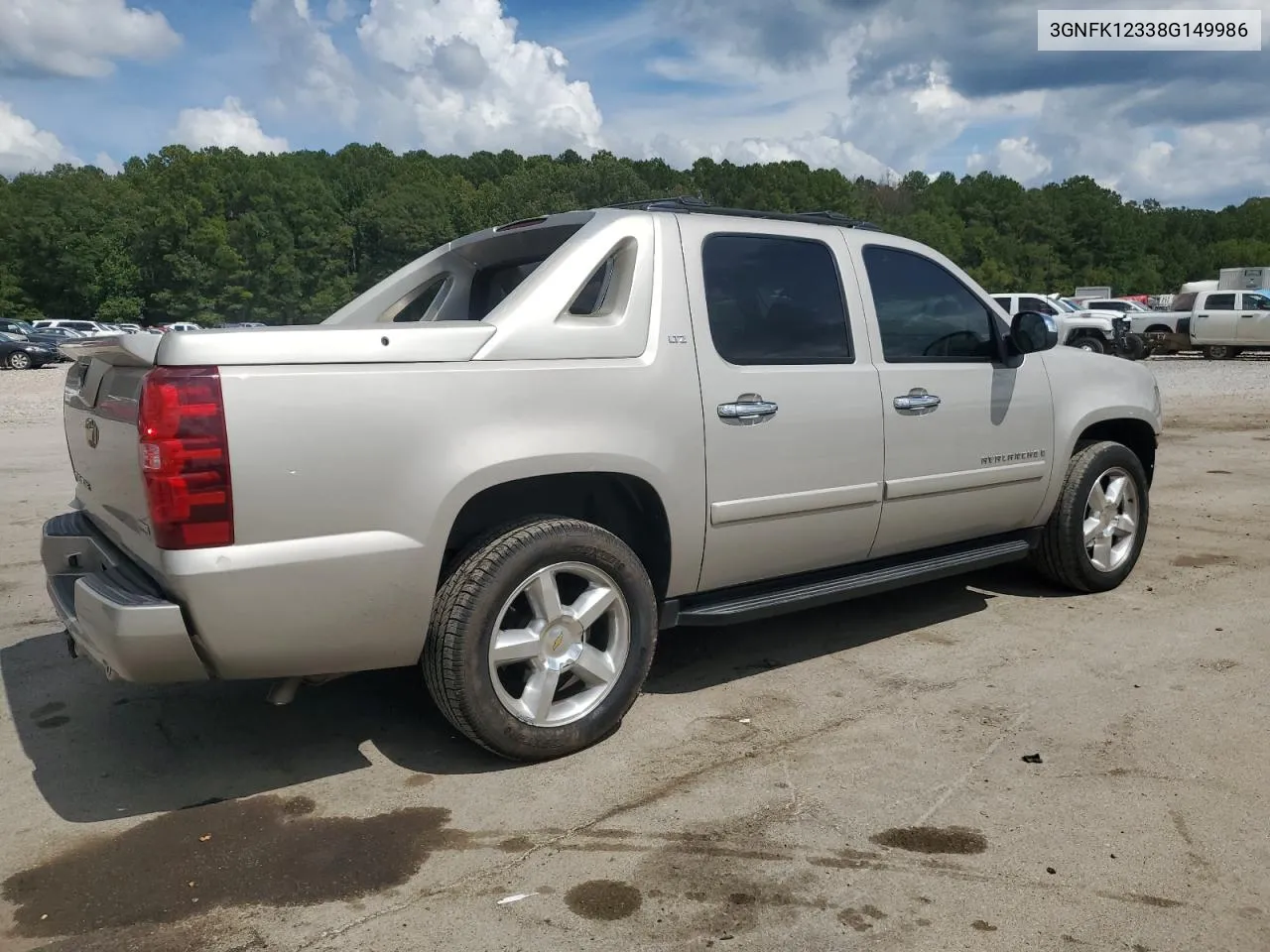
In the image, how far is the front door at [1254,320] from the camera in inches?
1070

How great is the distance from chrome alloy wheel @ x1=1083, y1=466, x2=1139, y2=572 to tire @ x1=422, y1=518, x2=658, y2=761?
2810 mm

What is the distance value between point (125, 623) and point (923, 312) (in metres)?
3.37

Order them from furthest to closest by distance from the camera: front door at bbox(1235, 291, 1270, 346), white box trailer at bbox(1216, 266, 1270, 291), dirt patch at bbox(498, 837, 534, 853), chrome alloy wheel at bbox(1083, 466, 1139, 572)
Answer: white box trailer at bbox(1216, 266, 1270, 291) → front door at bbox(1235, 291, 1270, 346) → chrome alloy wheel at bbox(1083, 466, 1139, 572) → dirt patch at bbox(498, 837, 534, 853)

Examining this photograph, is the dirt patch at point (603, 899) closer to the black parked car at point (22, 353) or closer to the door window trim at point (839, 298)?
the door window trim at point (839, 298)

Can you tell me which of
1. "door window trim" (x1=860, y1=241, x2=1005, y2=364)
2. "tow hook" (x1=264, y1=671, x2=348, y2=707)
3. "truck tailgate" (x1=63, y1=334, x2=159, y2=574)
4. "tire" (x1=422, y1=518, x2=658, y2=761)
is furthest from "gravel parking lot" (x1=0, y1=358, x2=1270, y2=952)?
"door window trim" (x1=860, y1=241, x2=1005, y2=364)

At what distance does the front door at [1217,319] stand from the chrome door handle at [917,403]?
90.0 ft

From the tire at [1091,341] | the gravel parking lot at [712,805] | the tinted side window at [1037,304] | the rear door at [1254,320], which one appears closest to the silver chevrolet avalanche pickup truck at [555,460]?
the gravel parking lot at [712,805]

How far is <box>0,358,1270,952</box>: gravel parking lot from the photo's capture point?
2572mm

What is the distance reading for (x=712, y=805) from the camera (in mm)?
3166

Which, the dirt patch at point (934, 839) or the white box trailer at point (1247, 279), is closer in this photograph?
the dirt patch at point (934, 839)

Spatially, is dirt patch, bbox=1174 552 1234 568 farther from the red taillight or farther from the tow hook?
the red taillight

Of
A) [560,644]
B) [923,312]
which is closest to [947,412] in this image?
[923,312]

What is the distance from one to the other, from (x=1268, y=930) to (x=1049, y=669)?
1.86 metres

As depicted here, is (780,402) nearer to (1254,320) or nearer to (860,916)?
(860,916)
